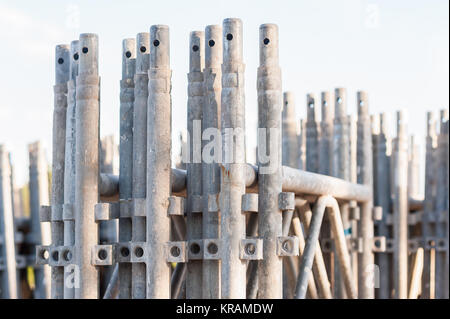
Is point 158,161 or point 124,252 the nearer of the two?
point 158,161

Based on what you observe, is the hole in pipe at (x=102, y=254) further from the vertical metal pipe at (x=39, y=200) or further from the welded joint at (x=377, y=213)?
the vertical metal pipe at (x=39, y=200)

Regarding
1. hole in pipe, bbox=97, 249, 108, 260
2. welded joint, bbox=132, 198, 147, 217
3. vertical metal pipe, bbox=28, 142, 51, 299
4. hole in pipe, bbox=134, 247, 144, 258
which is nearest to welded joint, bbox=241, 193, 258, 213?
welded joint, bbox=132, 198, 147, 217

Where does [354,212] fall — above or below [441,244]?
above

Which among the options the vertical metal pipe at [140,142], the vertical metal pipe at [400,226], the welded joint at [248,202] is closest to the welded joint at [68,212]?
the vertical metal pipe at [140,142]

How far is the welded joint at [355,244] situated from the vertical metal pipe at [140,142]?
810 cm

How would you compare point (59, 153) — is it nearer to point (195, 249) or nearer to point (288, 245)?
point (195, 249)

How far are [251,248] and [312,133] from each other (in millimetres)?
9499

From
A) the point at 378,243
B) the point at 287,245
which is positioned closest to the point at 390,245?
the point at 378,243

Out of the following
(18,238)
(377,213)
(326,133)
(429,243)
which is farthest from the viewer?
(18,238)

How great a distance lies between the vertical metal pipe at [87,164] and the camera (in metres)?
13.8

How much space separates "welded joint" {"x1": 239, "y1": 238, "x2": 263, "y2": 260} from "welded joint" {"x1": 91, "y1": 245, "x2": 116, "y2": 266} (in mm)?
1846

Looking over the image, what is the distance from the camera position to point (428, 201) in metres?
23.6

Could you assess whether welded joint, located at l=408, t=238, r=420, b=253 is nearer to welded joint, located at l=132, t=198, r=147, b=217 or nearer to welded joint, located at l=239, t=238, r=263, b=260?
welded joint, located at l=239, t=238, r=263, b=260
